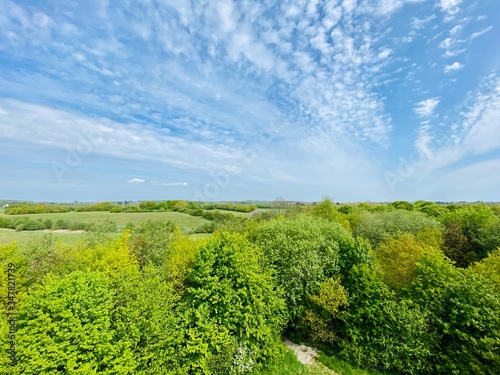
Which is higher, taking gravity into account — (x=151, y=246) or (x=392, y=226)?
(x=392, y=226)

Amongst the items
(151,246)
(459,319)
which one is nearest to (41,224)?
(151,246)

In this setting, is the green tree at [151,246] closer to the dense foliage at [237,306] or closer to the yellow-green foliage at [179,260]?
the dense foliage at [237,306]

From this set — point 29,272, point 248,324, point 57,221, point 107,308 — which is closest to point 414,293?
point 248,324

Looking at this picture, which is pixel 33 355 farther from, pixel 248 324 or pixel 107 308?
Result: pixel 248 324

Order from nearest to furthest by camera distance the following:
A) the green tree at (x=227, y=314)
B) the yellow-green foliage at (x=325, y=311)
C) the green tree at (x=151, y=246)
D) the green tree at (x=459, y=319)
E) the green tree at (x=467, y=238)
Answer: the green tree at (x=459, y=319) → the green tree at (x=227, y=314) → the yellow-green foliage at (x=325, y=311) → the green tree at (x=151, y=246) → the green tree at (x=467, y=238)

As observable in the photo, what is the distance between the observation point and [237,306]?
1598 cm

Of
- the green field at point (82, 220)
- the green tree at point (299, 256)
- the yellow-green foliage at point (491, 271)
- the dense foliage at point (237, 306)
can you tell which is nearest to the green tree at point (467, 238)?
the yellow-green foliage at point (491, 271)

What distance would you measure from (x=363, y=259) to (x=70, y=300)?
75.2 ft

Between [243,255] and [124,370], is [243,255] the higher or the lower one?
the higher one

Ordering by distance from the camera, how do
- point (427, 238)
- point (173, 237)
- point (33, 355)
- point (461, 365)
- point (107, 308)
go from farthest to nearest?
point (427, 238) → point (173, 237) → point (461, 365) → point (107, 308) → point (33, 355)

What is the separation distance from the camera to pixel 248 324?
1609cm

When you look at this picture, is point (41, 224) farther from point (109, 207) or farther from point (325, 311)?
point (325, 311)

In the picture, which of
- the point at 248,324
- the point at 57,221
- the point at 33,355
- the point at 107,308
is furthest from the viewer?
the point at 57,221

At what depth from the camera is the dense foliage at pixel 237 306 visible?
1215 centimetres
